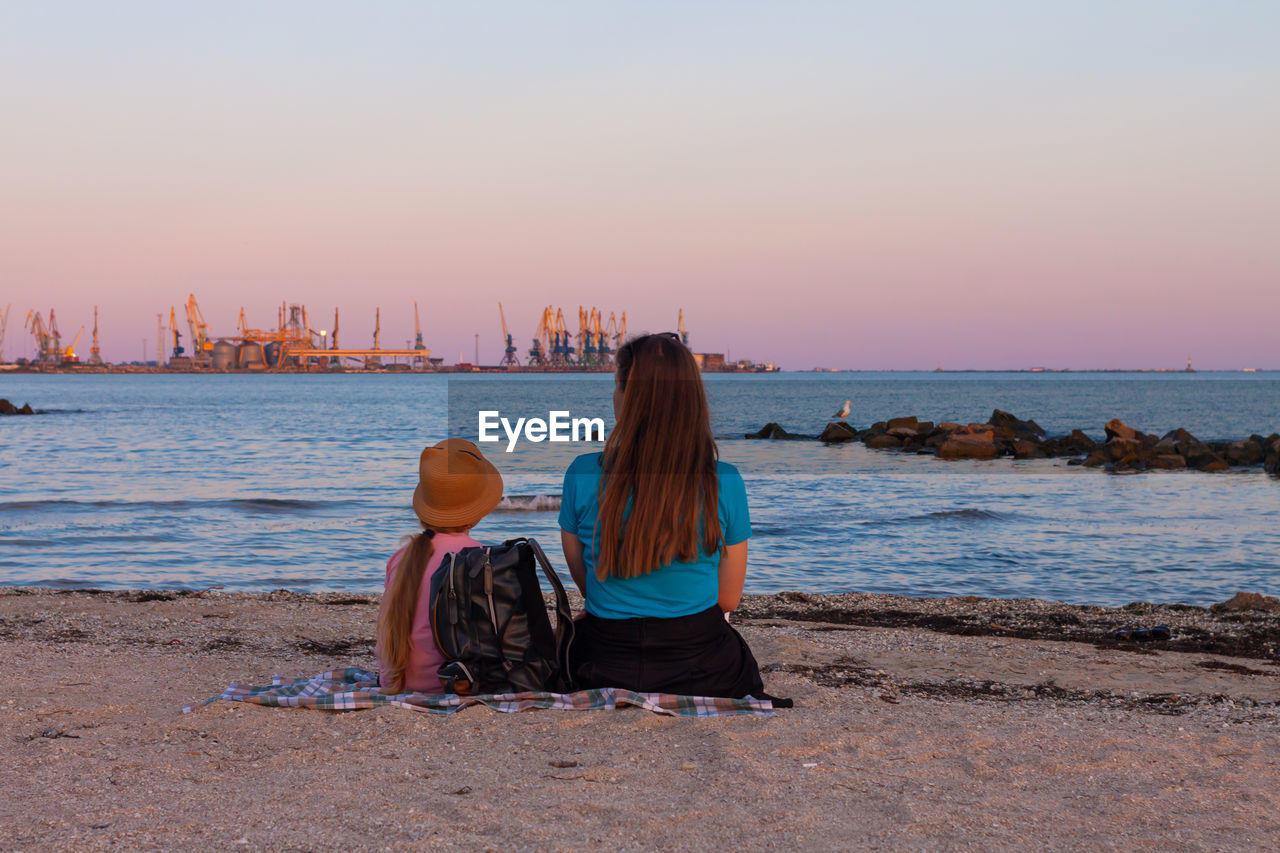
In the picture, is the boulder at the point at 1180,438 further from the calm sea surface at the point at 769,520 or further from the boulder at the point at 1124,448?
the calm sea surface at the point at 769,520

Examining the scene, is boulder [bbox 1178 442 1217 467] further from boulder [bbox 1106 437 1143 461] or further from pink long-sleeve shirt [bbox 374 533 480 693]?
pink long-sleeve shirt [bbox 374 533 480 693]

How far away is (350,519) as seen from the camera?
12.2 metres

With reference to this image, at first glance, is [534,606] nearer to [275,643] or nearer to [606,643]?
[606,643]

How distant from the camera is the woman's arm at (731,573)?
328 cm

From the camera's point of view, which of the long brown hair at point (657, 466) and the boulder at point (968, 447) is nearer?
the long brown hair at point (657, 466)

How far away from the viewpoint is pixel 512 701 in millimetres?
3389

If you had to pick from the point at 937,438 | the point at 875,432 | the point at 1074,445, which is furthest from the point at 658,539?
the point at 875,432

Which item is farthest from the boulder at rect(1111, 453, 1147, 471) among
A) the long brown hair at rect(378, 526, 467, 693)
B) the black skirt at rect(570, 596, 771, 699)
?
the long brown hair at rect(378, 526, 467, 693)

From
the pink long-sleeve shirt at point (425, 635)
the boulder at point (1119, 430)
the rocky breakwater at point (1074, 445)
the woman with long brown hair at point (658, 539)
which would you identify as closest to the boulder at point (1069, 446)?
the rocky breakwater at point (1074, 445)

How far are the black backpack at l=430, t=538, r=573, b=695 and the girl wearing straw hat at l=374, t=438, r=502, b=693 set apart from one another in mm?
77

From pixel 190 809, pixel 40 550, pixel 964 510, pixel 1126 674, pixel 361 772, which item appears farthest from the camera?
pixel 964 510

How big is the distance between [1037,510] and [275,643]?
10617 millimetres

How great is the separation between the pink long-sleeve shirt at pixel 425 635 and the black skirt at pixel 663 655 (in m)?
0.46

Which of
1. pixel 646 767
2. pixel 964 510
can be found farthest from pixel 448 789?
pixel 964 510
